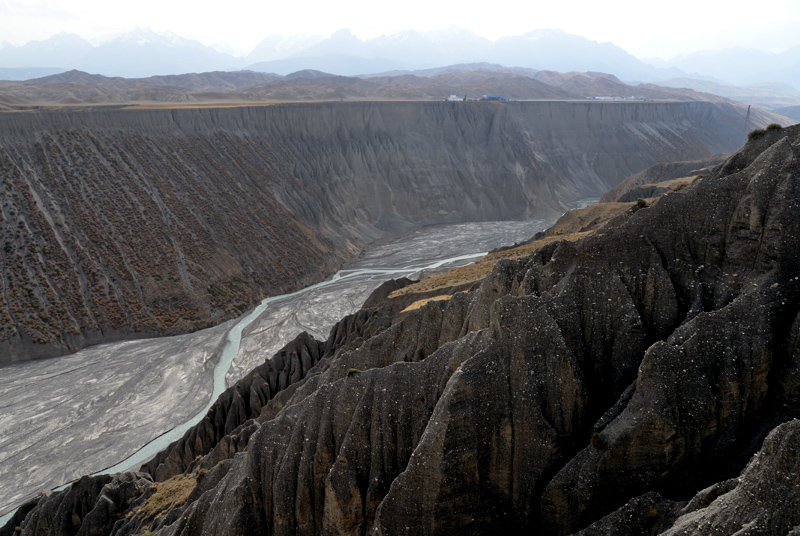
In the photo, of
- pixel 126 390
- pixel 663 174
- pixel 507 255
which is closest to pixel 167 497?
pixel 126 390

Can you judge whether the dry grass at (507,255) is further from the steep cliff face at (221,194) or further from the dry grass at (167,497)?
the steep cliff face at (221,194)

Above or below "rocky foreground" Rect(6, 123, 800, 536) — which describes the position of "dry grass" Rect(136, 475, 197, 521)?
below

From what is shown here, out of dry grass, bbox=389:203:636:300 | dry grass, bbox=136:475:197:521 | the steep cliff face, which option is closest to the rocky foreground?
dry grass, bbox=136:475:197:521

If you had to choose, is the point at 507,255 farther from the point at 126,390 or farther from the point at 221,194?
the point at 221,194

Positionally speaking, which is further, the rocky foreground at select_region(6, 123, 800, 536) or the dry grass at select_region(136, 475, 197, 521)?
the dry grass at select_region(136, 475, 197, 521)

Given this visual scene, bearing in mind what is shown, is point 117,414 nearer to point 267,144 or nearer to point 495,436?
point 495,436

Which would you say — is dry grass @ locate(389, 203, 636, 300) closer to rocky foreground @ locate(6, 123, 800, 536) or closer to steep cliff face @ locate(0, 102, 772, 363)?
rocky foreground @ locate(6, 123, 800, 536)
